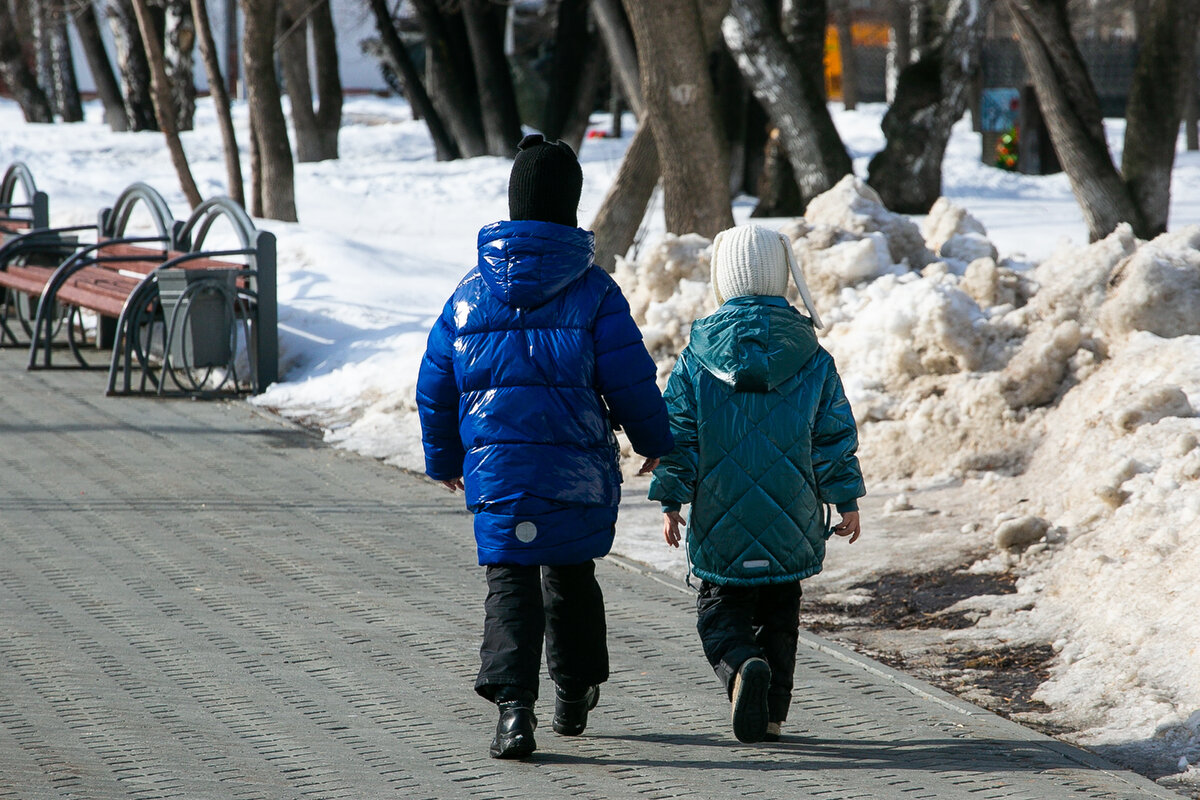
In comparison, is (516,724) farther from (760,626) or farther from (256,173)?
(256,173)

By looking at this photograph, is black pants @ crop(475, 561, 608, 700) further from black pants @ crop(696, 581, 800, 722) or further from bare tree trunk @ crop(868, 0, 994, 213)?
bare tree trunk @ crop(868, 0, 994, 213)

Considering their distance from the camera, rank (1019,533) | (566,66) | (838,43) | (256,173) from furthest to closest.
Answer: (838,43), (566,66), (256,173), (1019,533)

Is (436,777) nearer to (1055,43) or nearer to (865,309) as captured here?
(865,309)

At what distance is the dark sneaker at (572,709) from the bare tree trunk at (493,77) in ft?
60.0

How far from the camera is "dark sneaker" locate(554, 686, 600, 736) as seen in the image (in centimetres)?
360

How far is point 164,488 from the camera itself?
6445mm

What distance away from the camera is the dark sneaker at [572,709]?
360cm

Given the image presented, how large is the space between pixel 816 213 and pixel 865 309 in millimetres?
1477

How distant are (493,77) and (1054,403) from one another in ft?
54.1

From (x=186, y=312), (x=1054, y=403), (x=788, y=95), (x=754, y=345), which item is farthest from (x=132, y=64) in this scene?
(x=754, y=345)

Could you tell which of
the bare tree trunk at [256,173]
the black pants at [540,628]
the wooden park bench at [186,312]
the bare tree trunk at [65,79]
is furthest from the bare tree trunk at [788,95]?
the bare tree trunk at [65,79]

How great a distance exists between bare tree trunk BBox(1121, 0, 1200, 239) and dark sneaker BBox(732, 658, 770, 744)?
962cm

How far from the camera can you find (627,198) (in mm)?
10891

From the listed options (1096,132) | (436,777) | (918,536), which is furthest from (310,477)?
(1096,132)
